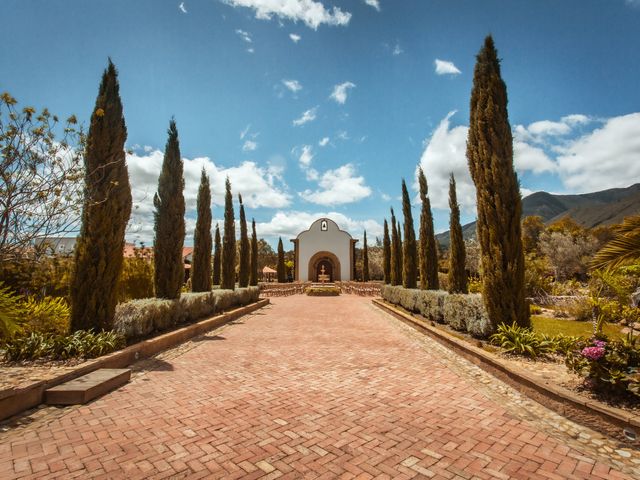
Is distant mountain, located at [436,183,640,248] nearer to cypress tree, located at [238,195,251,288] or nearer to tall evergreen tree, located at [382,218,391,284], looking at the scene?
tall evergreen tree, located at [382,218,391,284]

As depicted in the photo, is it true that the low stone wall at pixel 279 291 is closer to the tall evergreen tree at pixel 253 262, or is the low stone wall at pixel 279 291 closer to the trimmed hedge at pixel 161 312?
the tall evergreen tree at pixel 253 262

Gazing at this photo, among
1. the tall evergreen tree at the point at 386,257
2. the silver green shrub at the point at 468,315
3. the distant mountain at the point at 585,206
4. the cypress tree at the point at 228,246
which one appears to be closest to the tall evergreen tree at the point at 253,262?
the cypress tree at the point at 228,246

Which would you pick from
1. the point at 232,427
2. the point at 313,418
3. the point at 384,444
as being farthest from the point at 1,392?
the point at 384,444

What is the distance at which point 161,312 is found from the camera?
771 cm

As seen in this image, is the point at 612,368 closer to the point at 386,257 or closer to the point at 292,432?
the point at 292,432

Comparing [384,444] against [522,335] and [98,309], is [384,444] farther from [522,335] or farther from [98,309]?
[98,309]

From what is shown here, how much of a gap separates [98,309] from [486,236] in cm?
798

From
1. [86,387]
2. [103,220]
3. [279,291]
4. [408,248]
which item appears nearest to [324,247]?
[279,291]

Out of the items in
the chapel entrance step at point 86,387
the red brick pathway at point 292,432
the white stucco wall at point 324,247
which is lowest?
the red brick pathway at point 292,432

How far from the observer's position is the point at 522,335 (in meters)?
5.71

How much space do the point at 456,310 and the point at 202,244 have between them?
32.8 feet

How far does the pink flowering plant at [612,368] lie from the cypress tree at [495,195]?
2.56 meters

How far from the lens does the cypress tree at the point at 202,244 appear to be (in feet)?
43.3

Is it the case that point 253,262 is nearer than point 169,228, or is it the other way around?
point 169,228
